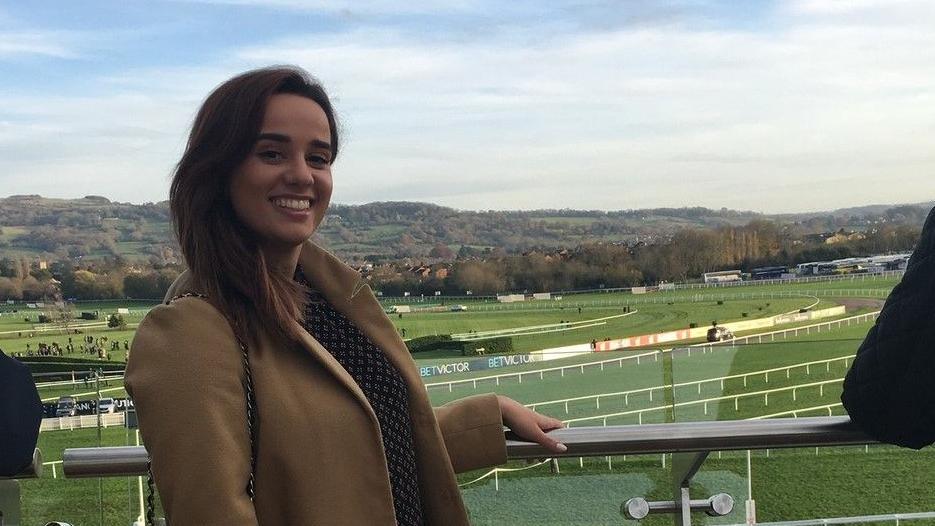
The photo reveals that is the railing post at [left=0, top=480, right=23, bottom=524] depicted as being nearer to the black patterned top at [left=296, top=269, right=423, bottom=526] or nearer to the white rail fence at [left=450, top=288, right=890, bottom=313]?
the black patterned top at [left=296, top=269, right=423, bottom=526]

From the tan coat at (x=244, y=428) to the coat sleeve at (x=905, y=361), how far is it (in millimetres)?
705

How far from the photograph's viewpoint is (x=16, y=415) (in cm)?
137

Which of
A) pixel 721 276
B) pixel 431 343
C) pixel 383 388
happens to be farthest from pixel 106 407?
pixel 721 276

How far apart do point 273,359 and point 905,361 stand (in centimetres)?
85

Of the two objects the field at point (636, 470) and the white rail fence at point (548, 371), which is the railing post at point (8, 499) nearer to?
the field at point (636, 470)

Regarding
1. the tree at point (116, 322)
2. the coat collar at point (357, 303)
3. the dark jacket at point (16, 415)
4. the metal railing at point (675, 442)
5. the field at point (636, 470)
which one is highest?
the coat collar at point (357, 303)

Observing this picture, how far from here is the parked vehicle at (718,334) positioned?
51.8m

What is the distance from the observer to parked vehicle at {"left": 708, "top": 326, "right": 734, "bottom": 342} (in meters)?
51.8

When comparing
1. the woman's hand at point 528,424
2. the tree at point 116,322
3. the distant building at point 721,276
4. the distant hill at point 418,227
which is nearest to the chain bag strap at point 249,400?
the woman's hand at point 528,424

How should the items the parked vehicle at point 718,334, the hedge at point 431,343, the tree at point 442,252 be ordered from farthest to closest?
the tree at point 442,252 < the parked vehicle at point 718,334 < the hedge at point 431,343

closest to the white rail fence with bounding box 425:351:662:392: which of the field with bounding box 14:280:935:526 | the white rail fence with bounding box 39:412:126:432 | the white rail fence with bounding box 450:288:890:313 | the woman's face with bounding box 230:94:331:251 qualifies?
the field with bounding box 14:280:935:526

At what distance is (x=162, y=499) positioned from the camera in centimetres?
107

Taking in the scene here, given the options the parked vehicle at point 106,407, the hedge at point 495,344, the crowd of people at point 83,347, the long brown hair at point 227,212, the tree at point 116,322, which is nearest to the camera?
the long brown hair at point 227,212

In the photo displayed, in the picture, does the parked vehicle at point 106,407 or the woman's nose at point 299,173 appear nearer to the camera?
the woman's nose at point 299,173
